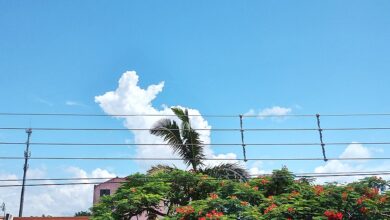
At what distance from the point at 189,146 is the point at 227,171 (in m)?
2.14

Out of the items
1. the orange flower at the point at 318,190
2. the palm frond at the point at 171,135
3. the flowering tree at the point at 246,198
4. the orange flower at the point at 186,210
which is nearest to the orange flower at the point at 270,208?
the flowering tree at the point at 246,198

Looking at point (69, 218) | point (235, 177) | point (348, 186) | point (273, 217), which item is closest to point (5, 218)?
point (69, 218)

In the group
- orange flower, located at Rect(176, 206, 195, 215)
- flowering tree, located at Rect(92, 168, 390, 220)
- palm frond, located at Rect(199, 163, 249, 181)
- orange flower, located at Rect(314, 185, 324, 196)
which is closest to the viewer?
flowering tree, located at Rect(92, 168, 390, 220)

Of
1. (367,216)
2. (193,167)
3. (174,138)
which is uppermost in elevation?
(174,138)

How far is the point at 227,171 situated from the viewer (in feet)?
68.4

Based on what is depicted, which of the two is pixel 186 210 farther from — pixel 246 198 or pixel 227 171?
pixel 227 171

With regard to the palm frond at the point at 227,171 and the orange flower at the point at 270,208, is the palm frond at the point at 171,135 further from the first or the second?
the orange flower at the point at 270,208

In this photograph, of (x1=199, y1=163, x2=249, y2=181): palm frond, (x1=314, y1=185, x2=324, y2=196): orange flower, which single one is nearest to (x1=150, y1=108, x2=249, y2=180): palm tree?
(x1=199, y1=163, x2=249, y2=181): palm frond

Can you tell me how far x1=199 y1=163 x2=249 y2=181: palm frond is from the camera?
67.7 feet

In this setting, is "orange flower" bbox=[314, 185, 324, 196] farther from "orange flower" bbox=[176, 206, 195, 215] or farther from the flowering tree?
"orange flower" bbox=[176, 206, 195, 215]

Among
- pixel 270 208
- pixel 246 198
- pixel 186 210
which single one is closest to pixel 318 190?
pixel 270 208

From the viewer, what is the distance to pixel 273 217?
14430 millimetres

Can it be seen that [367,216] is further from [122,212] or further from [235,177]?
[122,212]

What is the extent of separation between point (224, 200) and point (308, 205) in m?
2.83
